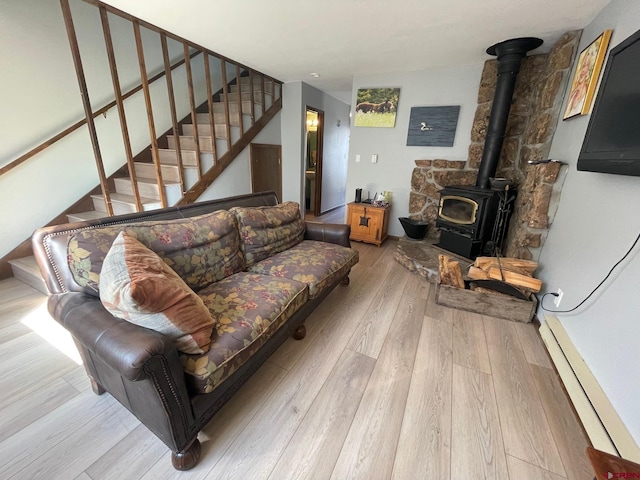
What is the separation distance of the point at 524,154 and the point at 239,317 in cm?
321

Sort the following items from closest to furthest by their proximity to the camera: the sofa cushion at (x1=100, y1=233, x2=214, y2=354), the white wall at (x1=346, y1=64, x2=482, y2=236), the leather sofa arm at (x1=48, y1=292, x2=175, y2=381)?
the leather sofa arm at (x1=48, y1=292, x2=175, y2=381), the sofa cushion at (x1=100, y1=233, x2=214, y2=354), the white wall at (x1=346, y1=64, x2=482, y2=236)

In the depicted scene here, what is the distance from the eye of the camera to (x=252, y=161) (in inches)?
157

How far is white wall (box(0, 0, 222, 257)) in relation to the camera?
2357 millimetres

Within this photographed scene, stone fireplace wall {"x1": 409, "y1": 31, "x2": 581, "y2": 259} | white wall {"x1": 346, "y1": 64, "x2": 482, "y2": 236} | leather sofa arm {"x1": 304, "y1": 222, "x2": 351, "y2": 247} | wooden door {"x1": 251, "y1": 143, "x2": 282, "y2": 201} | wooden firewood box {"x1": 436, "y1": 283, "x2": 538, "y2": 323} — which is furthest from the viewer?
wooden door {"x1": 251, "y1": 143, "x2": 282, "y2": 201}

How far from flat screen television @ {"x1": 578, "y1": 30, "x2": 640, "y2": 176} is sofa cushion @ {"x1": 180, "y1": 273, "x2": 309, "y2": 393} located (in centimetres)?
178

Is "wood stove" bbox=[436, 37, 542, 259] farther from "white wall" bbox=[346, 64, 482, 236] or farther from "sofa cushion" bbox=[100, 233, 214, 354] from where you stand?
"sofa cushion" bbox=[100, 233, 214, 354]

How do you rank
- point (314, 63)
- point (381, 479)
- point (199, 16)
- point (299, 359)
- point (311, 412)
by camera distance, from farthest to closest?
→ point (314, 63), point (199, 16), point (299, 359), point (311, 412), point (381, 479)

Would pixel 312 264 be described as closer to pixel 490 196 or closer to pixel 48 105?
pixel 490 196

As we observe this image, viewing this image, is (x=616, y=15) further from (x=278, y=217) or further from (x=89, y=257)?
(x=89, y=257)

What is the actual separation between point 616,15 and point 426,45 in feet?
4.32

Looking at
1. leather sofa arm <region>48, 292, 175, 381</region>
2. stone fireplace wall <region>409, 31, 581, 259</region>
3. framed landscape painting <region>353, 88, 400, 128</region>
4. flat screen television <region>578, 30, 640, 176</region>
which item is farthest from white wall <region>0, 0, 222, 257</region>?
flat screen television <region>578, 30, 640, 176</region>

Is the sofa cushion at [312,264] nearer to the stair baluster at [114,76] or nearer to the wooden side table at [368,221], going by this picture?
the wooden side table at [368,221]

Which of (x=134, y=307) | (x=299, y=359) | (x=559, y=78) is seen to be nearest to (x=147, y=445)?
(x=134, y=307)

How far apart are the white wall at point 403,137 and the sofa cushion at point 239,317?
266 centimetres
